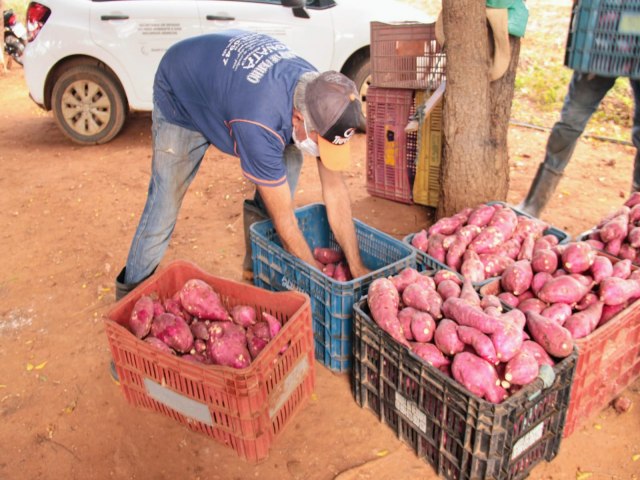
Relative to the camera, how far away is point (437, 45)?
407 centimetres

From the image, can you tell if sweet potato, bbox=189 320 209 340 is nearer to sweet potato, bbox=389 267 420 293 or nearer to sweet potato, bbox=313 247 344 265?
sweet potato, bbox=313 247 344 265

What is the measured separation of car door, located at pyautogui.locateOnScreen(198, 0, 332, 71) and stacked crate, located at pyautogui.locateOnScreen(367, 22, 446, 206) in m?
2.02

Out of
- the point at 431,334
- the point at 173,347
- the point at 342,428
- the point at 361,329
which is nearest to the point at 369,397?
the point at 342,428

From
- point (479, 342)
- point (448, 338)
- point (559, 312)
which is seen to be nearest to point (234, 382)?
point (448, 338)

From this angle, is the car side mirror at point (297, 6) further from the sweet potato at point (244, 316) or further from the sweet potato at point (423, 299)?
the sweet potato at point (423, 299)

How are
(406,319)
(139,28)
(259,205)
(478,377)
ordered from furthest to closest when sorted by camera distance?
(139,28) < (259,205) < (406,319) < (478,377)

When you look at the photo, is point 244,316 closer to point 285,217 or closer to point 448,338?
point 285,217

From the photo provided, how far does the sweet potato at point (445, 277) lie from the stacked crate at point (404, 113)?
167 cm

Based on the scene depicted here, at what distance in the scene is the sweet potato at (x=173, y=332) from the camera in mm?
2586

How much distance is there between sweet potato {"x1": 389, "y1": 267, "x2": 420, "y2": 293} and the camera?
2553mm

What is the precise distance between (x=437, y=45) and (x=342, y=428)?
2876 millimetres

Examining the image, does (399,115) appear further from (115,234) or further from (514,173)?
(115,234)

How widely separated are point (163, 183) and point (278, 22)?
390 cm

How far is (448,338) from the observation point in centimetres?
222
